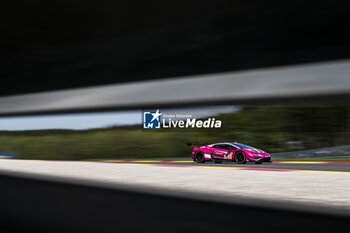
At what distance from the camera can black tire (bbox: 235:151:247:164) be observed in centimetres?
1920

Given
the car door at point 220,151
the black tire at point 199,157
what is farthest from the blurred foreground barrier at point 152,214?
the black tire at point 199,157

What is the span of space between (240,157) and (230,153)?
2.32 feet

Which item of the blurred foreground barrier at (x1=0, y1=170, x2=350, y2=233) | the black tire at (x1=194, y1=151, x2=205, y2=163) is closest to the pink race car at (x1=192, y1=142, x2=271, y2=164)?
the black tire at (x1=194, y1=151, x2=205, y2=163)

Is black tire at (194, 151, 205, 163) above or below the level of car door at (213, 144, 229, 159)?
below

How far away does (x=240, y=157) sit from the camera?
1936 cm

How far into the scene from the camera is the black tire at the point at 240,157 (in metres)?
19.2

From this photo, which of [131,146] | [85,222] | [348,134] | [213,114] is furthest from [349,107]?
[85,222]

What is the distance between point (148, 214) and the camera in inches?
252

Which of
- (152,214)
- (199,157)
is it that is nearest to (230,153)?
(199,157)

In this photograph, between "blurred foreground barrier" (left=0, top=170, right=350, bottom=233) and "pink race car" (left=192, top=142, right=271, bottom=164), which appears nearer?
"blurred foreground barrier" (left=0, top=170, right=350, bottom=233)

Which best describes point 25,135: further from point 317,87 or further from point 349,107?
point 317,87

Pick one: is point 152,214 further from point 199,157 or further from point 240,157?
point 199,157

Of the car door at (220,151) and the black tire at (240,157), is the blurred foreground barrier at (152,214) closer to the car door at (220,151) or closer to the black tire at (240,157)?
the black tire at (240,157)

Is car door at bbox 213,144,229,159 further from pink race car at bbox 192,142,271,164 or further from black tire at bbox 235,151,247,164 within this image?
black tire at bbox 235,151,247,164
